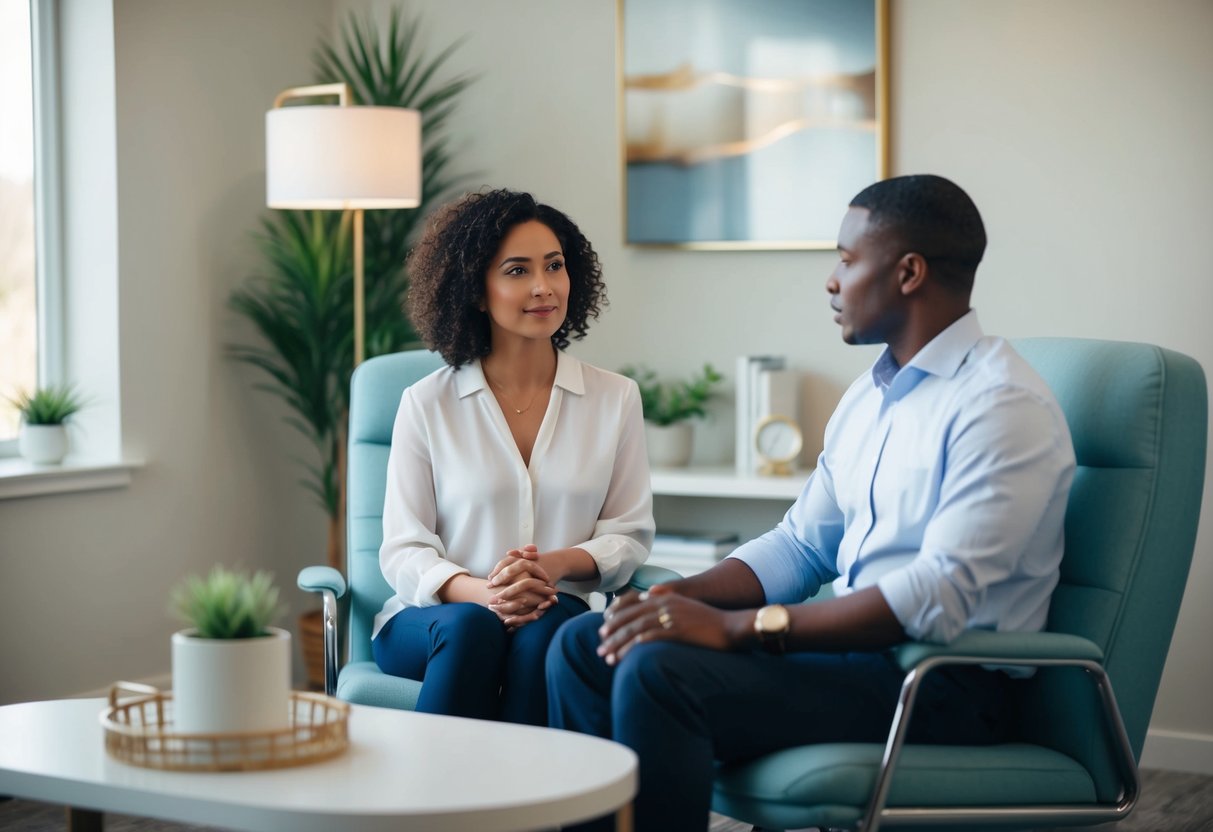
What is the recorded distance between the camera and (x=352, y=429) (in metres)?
2.92

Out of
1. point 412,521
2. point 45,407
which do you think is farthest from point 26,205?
point 412,521

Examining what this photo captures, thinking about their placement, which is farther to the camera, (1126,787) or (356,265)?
(356,265)

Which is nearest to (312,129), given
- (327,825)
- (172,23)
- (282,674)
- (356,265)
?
(356,265)

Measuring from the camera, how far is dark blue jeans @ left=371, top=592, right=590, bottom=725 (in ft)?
7.39

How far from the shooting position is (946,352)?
2.09 meters

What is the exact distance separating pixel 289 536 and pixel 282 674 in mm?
2742

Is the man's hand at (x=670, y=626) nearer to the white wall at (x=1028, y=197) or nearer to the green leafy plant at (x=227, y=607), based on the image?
the green leafy plant at (x=227, y=607)

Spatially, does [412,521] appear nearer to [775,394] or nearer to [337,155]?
[337,155]

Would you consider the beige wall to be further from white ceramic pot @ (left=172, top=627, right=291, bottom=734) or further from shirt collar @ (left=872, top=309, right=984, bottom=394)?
white ceramic pot @ (left=172, top=627, right=291, bottom=734)

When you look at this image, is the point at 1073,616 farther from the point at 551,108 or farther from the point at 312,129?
the point at 551,108

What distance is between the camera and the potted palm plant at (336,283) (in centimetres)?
407

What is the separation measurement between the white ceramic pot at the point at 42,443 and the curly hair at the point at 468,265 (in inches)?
52.5

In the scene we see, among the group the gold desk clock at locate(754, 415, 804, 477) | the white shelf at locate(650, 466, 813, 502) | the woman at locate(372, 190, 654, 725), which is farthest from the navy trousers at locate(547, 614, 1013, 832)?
the gold desk clock at locate(754, 415, 804, 477)

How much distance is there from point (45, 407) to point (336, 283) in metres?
0.86
